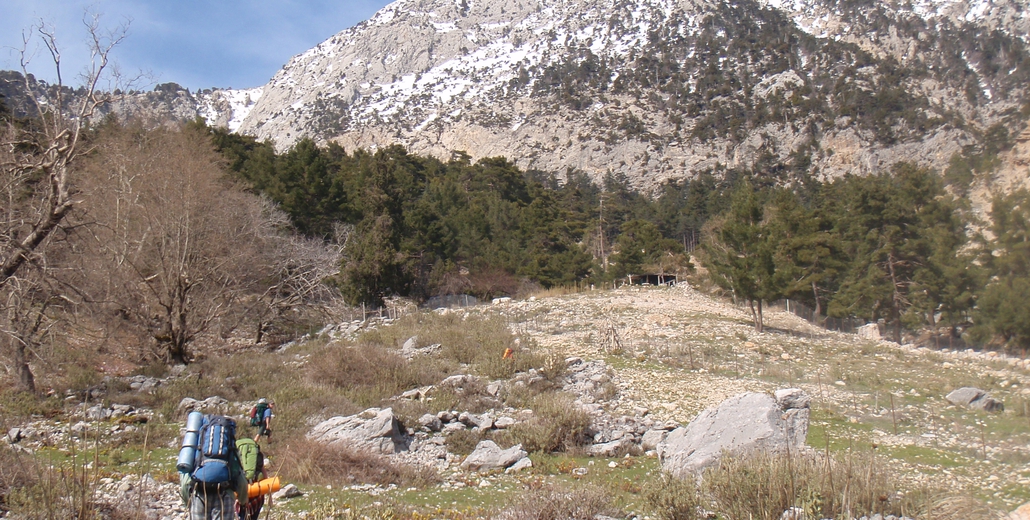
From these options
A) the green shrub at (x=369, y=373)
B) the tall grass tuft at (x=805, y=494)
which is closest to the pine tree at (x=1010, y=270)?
the tall grass tuft at (x=805, y=494)

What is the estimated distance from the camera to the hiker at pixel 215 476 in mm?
4270

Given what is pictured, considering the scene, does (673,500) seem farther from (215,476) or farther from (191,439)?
(191,439)

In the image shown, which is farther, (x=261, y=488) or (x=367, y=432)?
(x=367, y=432)

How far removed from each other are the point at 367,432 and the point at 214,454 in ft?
15.5

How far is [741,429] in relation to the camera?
264 inches

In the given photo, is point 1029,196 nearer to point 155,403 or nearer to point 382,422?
point 382,422

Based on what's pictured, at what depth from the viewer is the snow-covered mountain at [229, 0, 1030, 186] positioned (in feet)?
234

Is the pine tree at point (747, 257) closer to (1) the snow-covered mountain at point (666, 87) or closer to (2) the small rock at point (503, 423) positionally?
(2) the small rock at point (503, 423)

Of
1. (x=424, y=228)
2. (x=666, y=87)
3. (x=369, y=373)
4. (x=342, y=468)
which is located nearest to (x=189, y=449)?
(x=342, y=468)

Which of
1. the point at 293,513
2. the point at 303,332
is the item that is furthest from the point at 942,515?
the point at 303,332

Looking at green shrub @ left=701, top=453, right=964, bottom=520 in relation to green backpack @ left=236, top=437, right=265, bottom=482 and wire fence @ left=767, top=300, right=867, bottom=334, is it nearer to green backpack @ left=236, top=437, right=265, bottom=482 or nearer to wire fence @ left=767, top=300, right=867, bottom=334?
green backpack @ left=236, top=437, right=265, bottom=482

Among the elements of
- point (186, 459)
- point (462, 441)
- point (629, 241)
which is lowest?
point (462, 441)

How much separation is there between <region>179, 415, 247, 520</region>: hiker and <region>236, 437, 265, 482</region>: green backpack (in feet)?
0.69

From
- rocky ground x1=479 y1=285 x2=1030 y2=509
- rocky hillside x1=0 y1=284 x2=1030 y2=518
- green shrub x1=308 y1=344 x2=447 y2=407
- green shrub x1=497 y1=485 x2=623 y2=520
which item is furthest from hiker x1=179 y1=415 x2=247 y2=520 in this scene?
green shrub x1=308 y1=344 x2=447 y2=407
